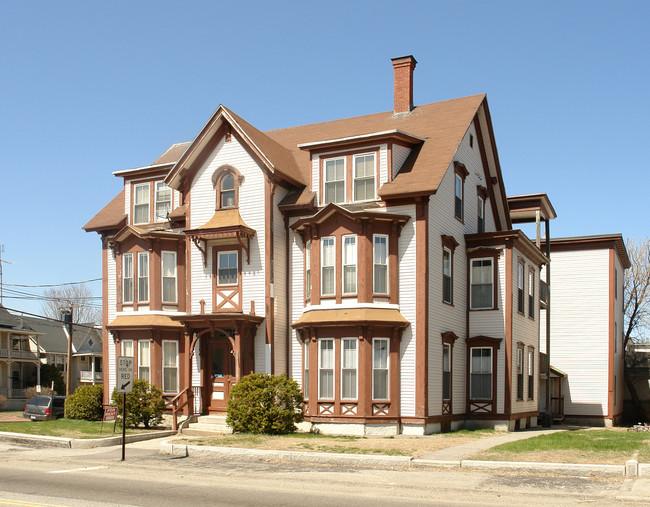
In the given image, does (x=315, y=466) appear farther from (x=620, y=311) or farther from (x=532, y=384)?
(x=620, y=311)

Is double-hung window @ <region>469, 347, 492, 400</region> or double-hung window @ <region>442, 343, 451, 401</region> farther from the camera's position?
double-hung window @ <region>469, 347, 492, 400</region>

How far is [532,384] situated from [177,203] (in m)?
16.5

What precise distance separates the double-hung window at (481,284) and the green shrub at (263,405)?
Answer: 858cm

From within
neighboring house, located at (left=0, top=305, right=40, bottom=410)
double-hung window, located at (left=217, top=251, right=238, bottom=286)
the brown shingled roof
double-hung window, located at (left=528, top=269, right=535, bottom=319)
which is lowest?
neighboring house, located at (left=0, top=305, right=40, bottom=410)

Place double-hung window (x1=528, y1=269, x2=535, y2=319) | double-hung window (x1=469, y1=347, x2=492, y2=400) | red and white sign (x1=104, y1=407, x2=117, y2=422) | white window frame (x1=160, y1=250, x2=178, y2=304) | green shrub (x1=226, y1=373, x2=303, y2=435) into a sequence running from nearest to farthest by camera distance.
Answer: red and white sign (x1=104, y1=407, x2=117, y2=422)
green shrub (x1=226, y1=373, x2=303, y2=435)
double-hung window (x1=469, y1=347, x2=492, y2=400)
white window frame (x1=160, y1=250, x2=178, y2=304)
double-hung window (x1=528, y1=269, x2=535, y2=319)

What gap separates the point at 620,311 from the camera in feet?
151

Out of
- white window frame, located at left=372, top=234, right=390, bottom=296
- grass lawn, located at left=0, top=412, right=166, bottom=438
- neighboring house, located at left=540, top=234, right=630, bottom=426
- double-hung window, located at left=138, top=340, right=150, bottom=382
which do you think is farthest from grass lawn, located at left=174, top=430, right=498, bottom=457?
neighboring house, located at left=540, top=234, right=630, bottom=426

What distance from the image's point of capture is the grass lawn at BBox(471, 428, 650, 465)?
17062 millimetres

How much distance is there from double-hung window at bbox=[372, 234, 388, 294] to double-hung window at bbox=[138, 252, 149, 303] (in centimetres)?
929

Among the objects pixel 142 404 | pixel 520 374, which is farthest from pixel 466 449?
pixel 142 404

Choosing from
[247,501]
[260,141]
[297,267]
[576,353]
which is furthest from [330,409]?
[576,353]

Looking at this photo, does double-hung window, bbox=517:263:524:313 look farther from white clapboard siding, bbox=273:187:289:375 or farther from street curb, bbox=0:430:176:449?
street curb, bbox=0:430:176:449

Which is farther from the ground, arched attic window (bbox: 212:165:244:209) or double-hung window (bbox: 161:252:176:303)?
arched attic window (bbox: 212:165:244:209)

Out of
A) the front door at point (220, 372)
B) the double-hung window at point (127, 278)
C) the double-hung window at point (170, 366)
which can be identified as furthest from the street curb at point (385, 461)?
the double-hung window at point (127, 278)
